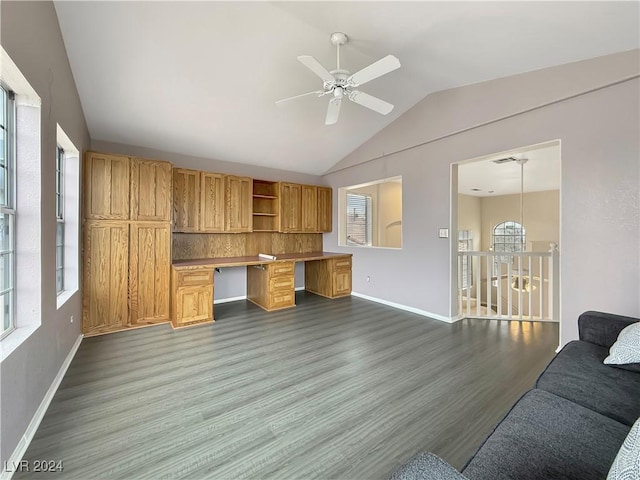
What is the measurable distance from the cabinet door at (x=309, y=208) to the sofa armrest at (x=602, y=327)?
4.26 m

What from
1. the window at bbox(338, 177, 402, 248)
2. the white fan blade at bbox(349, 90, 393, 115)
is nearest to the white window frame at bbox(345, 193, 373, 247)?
the window at bbox(338, 177, 402, 248)

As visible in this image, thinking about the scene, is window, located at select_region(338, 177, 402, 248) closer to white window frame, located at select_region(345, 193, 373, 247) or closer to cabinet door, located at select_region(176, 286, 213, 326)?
white window frame, located at select_region(345, 193, 373, 247)

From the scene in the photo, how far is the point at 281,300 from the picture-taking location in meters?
4.52

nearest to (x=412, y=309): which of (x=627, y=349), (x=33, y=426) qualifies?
(x=627, y=349)

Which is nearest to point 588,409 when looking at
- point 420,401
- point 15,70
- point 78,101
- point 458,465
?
point 458,465

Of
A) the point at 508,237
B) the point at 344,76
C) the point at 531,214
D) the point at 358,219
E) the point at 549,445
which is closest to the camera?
the point at 549,445

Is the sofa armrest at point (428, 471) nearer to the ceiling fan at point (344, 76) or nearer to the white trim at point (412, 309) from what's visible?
the ceiling fan at point (344, 76)

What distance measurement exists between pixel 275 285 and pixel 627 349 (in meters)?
3.84

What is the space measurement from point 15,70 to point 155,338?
2760 millimetres

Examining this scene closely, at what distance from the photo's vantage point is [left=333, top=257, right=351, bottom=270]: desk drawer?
5.31 m

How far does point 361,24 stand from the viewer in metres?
2.51

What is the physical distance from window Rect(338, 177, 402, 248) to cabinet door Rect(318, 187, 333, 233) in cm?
67

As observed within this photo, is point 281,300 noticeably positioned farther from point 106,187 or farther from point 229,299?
point 106,187

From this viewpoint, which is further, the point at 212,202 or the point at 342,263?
the point at 342,263
